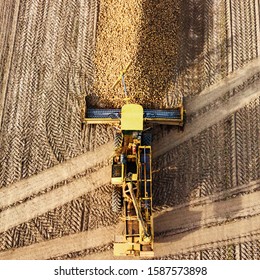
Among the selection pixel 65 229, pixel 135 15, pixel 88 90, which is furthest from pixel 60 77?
pixel 65 229

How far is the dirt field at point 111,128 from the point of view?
440 inches

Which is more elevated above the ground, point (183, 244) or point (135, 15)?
point (135, 15)

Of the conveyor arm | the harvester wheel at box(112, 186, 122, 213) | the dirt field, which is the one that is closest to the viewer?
the harvester wheel at box(112, 186, 122, 213)

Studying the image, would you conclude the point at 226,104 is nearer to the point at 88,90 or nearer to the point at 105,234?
the point at 88,90

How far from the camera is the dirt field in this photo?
1116 centimetres

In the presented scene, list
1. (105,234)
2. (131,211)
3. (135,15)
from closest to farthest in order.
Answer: (131,211), (105,234), (135,15)

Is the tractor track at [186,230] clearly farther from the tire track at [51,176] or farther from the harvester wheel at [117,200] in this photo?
the tire track at [51,176]

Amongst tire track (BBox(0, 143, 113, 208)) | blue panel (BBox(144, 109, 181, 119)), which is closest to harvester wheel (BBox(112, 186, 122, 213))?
tire track (BBox(0, 143, 113, 208))

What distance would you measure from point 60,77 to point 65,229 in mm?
4722

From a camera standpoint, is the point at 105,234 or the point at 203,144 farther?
the point at 203,144

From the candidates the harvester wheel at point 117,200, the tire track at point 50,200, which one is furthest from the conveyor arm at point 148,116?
the harvester wheel at point 117,200

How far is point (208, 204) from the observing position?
1138cm

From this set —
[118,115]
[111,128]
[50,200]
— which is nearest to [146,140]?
[118,115]

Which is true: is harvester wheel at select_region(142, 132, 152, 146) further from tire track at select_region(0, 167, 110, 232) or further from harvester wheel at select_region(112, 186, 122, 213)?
harvester wheel at select_region(112, 186, 122, 213)
